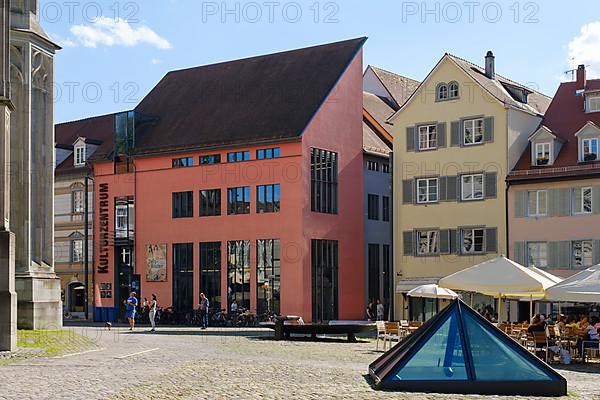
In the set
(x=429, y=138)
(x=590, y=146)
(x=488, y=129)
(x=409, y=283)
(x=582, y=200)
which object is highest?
(x=488, y=129)

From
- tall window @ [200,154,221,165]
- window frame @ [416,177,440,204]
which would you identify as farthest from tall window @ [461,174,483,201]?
tall window @ [200,154,221,165]

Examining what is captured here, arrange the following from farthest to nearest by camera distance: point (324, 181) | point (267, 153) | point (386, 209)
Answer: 1. point (386, 209)
2. point (324, 181)
3. point (267, 153)

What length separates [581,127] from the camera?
47.0 m

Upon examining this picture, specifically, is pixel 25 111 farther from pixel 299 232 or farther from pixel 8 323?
pixel 299 232

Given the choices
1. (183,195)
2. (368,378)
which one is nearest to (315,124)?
(183,195)

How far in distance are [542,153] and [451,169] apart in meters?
4.52

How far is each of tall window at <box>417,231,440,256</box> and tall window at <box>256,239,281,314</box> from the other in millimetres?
7402

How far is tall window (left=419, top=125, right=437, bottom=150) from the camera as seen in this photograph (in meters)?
49.8

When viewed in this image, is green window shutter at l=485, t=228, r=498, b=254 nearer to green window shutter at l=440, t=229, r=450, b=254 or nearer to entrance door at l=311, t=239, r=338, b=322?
green window shutter at l=440, t=229, r=450, b=254

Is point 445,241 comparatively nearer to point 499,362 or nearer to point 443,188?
point 443,188

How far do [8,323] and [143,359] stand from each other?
126 inches

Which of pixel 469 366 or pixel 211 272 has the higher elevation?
pixel 211 272

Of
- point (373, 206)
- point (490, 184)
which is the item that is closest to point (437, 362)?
point (490, 184)

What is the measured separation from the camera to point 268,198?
173 ft
